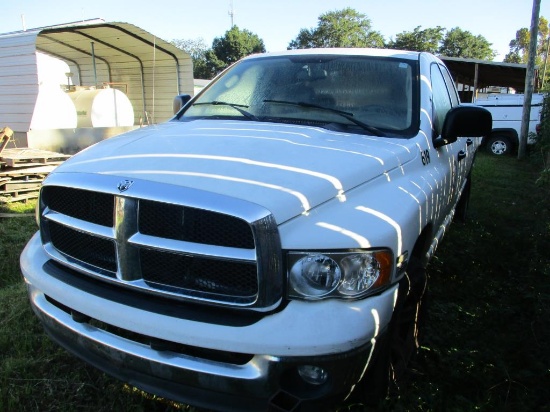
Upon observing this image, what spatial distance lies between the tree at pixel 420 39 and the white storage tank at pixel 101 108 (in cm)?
5593

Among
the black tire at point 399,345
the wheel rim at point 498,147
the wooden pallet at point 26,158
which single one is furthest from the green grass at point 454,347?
the wheel rim at point 498,147

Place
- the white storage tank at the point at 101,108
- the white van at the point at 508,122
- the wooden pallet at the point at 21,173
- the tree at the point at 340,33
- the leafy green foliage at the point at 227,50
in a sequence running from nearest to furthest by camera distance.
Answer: the wooden pallet at the point at 21,173 → the white storage tank at the point at 101,108 → the white van at the point at 508,122 → the leafy green foliage at the point at 227,50 → the tree at the point at 340,33

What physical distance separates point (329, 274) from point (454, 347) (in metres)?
1.78

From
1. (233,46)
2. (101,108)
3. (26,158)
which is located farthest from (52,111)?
(233,46)

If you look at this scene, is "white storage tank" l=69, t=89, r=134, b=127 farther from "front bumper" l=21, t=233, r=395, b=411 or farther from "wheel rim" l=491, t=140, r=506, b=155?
"wheel rim" l=491, t=140, r=506, b=155

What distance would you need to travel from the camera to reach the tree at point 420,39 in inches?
2443

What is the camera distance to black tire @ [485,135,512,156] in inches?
583

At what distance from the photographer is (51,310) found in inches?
88.6

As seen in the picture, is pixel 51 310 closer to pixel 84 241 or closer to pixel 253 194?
pixel 84 241

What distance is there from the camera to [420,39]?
62.5 metres

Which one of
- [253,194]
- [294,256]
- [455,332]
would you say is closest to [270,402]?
[294,256]

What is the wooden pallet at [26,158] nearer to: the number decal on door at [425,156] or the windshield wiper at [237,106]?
the windshield wiper at [237,106]

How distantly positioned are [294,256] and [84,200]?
1038 mm

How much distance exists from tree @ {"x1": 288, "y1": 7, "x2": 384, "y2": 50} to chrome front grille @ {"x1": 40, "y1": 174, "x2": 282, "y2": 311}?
230ft
